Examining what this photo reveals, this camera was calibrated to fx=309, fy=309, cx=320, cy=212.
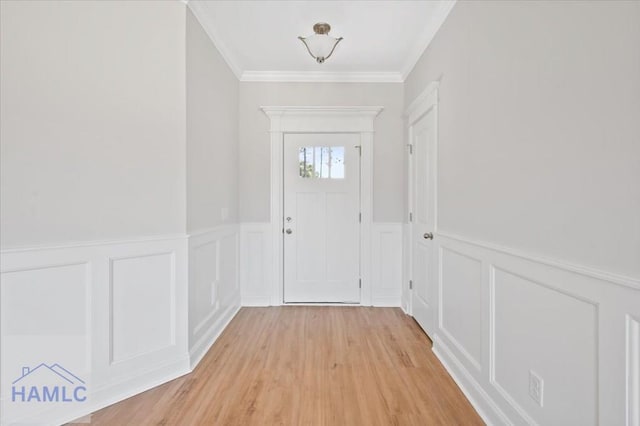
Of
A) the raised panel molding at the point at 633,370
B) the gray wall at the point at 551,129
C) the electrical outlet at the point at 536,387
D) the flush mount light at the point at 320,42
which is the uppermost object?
the flush mount light at the point at 320,42

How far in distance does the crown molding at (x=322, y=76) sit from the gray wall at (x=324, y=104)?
0.04 m

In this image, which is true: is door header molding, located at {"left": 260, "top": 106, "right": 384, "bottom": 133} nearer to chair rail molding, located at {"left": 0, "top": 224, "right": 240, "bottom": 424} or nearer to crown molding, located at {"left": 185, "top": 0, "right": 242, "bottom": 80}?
crown molding, located at {"left": 185, "top": 0, "right": 242, "bottom": 80}

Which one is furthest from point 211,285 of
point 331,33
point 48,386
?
point 331,33

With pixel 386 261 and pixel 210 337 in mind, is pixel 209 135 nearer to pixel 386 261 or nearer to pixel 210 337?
pixel 210 337

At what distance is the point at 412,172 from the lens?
3168mm

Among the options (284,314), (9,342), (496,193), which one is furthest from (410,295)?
(9,342)

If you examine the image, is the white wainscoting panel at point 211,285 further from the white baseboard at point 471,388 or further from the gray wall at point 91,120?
the white baseboard at point 471,388

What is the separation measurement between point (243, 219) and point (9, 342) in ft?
7.09

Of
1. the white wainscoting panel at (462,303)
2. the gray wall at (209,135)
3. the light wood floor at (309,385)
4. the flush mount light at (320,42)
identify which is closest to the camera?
the light wood floor at (309,385)

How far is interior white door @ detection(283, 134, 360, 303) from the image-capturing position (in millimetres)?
3510

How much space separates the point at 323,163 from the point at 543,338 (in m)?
2.63

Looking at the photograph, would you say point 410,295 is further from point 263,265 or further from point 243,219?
point 243,219

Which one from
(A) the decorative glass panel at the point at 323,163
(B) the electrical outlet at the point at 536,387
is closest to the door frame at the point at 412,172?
(A) the decorative glass panel at the point at 323,163

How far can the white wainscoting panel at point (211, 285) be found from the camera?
2.28 m
